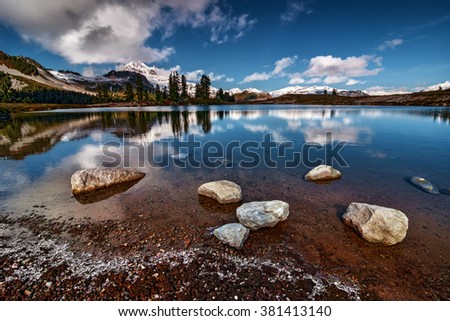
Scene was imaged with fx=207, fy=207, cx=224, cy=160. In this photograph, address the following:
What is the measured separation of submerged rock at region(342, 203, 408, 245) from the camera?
7.87m

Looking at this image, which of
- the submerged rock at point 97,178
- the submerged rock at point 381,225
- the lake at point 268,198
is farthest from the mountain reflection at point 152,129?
the submerged rock at point 381,225

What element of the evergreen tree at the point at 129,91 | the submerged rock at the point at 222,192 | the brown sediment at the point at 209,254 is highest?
the evergreen tree at the point at 129,91

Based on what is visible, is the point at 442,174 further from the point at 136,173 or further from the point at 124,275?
the point at 136,173

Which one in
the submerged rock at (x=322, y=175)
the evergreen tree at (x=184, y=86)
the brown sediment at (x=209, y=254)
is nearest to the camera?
the brown sediment at (x=209, y=254)

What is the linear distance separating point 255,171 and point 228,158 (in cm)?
450

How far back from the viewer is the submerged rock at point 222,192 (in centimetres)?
1112

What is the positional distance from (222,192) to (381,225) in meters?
7.04

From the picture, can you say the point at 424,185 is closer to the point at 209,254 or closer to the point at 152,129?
the point at 209,254

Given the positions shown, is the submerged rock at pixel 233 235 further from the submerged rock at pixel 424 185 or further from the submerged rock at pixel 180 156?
the submerged rock at pixel 180 156

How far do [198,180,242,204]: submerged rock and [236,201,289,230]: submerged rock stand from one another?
1.79m

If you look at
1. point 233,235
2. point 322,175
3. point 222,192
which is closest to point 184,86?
point 322,175

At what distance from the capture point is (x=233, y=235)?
309 inches

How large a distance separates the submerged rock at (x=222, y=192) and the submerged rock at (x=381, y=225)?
18.6ft

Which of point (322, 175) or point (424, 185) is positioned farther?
point (322, 175)
